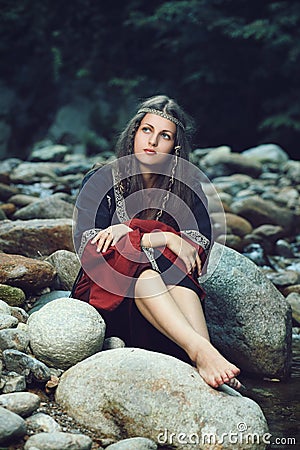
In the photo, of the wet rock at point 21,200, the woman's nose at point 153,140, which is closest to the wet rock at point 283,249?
the wet rock at point 21,200

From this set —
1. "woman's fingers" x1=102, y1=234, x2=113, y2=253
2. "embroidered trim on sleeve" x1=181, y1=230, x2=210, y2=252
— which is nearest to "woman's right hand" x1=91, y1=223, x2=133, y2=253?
"woman's fingers" x1=102, y1=234, x2=113, y2=253

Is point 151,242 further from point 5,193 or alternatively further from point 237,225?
point 5,193

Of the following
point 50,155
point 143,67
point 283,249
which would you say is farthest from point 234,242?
point 143,67

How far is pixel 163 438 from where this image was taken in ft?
7.22

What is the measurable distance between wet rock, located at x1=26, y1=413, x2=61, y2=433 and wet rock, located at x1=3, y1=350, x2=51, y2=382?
0.27 m

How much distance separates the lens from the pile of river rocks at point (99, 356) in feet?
7.23

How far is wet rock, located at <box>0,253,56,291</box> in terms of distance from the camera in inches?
128

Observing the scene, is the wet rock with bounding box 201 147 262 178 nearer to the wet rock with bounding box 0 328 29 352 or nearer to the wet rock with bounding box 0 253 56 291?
the wet rock with bounding box 0 253 56 291

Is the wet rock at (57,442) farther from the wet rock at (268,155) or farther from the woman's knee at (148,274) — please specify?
the wet rock at (268,155)

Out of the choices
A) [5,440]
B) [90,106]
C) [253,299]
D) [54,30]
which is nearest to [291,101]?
[90,106]

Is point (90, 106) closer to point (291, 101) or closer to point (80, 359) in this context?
point (291, 101)

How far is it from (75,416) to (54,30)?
1372 centimetres

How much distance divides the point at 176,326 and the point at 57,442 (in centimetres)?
79

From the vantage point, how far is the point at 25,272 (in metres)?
3.27
